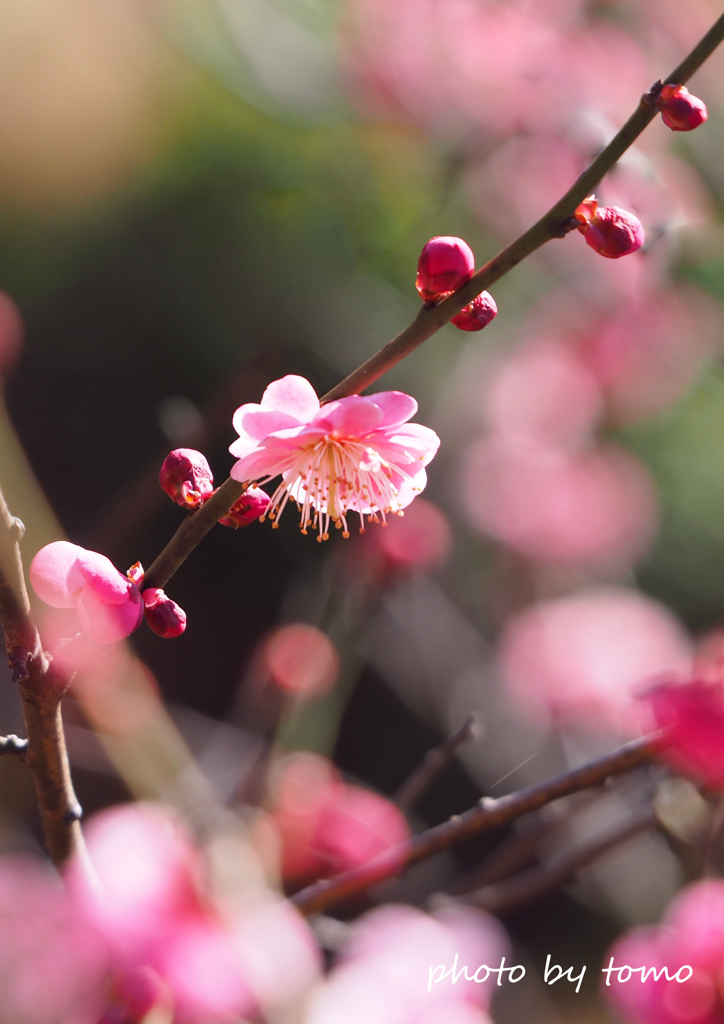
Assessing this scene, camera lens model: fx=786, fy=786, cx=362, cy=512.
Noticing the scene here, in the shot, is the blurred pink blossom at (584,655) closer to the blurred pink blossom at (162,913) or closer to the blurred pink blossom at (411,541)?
the blurred pink blossom at (411,541)

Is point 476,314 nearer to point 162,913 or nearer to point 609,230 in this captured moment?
point 609,230

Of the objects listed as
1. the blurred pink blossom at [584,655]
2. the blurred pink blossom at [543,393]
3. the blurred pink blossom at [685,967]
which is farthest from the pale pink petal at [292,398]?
the blurred pink blossom at [543,393]

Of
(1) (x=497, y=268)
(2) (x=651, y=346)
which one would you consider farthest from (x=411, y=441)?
(2) (x=651, y=346)

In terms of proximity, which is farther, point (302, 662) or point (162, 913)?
point (302, 662)

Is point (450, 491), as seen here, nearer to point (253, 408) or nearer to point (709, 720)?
point (709, 720)

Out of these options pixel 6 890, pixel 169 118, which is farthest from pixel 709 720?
pixel 169 118

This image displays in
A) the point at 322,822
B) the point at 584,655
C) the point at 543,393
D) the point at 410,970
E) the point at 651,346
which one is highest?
the point at 651,346

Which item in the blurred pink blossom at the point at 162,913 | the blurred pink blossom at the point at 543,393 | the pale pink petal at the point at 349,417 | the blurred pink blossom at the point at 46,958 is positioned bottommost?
the blurred pink blossom at the point at 46,958
